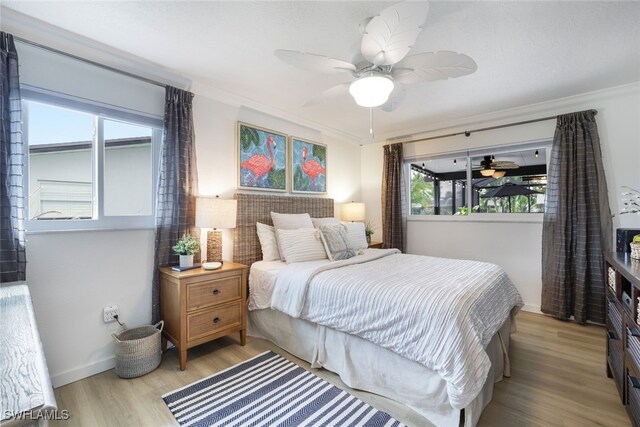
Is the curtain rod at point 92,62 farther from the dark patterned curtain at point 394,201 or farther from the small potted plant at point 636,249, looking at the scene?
the small potted plant at point 636,249

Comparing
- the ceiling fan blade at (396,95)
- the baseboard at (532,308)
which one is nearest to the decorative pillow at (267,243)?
the ceiling fan blade at (396,95)

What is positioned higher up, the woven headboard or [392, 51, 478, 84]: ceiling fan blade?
[392, 51, 478, 84]: ceiling fan blade

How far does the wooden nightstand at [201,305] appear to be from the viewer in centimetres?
214

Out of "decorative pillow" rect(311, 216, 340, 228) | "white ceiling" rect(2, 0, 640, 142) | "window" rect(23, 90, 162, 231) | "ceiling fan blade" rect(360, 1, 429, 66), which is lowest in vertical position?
"decorative pillow" rect(311, 216, 340, 228)

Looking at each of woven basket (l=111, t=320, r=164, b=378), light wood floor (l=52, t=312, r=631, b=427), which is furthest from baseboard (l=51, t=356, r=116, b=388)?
woven basket (l=111, t=320, r=164, b=378)

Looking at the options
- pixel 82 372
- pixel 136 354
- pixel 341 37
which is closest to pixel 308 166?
pixel 341 37

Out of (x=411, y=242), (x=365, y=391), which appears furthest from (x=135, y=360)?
(x=411, y=242)

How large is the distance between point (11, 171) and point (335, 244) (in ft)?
7.75

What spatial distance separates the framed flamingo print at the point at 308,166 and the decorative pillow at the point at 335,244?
93 centimetres

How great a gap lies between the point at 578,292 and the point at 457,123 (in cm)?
233

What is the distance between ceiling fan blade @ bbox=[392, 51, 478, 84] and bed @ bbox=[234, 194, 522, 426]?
1334 millimetres

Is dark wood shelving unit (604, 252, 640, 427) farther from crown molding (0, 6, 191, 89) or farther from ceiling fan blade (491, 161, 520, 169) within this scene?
crown molding (0, 6, 191, 89)

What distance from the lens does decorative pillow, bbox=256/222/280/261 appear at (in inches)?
115

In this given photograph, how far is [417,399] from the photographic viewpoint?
1.67m
